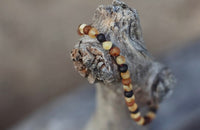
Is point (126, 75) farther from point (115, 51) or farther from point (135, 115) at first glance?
point (135, 115)

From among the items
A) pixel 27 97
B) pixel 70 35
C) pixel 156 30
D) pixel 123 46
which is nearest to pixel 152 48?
pixel 156 30

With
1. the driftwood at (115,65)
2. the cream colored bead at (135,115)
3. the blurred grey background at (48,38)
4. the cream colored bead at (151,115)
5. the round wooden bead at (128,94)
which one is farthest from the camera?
the blurred grey background at (48,38)

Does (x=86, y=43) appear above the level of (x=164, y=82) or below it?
above

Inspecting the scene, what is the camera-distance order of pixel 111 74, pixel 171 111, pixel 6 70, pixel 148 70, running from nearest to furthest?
pixel 111 74
pixel 148 70
pixel 171 111
pixel 6 70

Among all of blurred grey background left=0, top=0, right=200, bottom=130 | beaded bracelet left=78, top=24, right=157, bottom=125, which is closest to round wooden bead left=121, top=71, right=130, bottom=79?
beaded bracelet left=78, top=24, right=157, bottom=125

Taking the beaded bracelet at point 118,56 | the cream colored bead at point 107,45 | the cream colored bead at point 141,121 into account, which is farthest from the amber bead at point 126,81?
the cream colored bead at point 141,121

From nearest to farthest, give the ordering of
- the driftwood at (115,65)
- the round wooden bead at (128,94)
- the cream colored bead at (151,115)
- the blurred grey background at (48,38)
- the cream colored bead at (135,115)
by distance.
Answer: the driftwood at (115,65) → the round wooden bead at (128,94) → the cream colored bead at (135,115) → the cream colored bead at (151,115) → the blurred grey background at (48,38)

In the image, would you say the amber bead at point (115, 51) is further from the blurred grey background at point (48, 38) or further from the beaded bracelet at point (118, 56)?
the blurred grey background at point (48, 38)

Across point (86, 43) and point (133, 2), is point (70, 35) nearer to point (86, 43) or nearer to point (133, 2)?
point (133, 2)
